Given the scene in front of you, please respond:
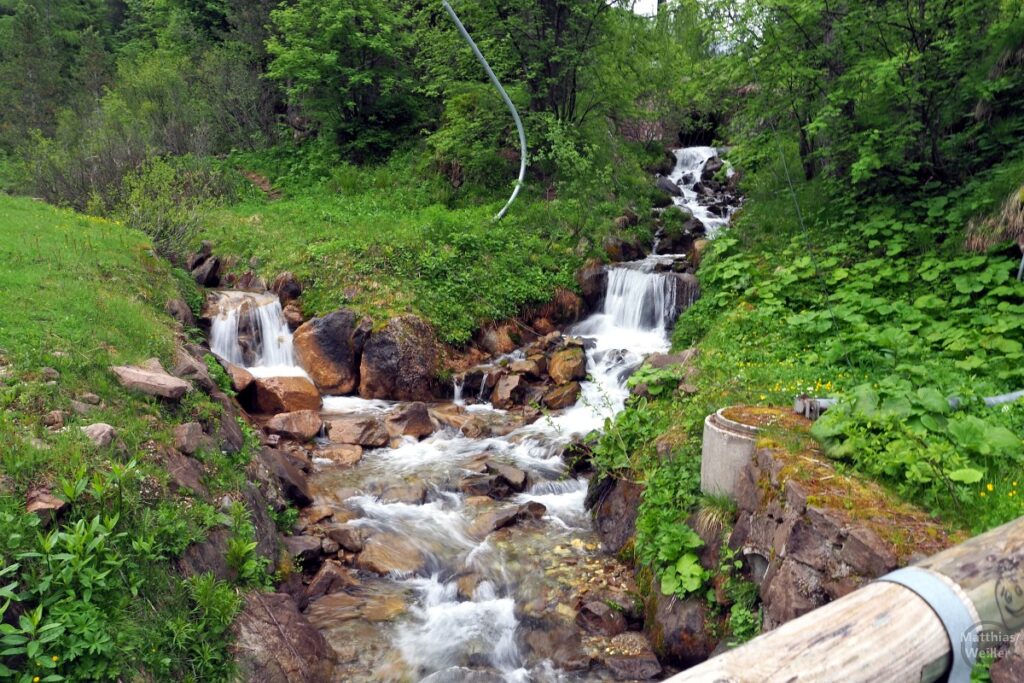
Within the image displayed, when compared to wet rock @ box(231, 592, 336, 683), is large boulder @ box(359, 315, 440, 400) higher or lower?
higher

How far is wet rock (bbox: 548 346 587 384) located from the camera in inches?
463

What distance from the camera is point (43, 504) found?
4.34m

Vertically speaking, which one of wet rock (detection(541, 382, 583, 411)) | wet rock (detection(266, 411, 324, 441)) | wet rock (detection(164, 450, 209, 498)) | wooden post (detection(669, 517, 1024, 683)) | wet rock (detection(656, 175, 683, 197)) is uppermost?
wet rock (detection(656, 175, 683, 197))

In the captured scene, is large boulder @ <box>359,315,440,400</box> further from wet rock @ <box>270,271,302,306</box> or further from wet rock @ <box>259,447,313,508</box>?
wet rock @ <box>259,447,313,508</box>

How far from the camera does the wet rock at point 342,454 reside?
9.22 metres

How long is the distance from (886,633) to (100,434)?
552 cm

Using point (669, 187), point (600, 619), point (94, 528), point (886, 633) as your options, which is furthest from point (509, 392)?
point (669, 187)

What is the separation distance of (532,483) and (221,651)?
15.2 feet

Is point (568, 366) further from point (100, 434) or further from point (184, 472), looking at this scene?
point (100, 434)

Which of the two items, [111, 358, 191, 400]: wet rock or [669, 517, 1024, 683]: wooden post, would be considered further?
[111, 358, 191, 400]: wet rock

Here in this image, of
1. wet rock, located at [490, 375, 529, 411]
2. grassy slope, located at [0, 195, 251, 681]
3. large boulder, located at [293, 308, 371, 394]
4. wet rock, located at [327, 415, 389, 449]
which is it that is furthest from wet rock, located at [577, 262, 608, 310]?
grassy slope, located at [0, 195, 251, 681]

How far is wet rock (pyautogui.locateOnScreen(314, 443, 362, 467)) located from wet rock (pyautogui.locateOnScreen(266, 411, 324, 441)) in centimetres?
39

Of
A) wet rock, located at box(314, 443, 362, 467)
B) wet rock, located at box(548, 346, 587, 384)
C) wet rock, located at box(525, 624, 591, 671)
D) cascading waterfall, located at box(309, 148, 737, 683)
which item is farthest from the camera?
wet rock, located at box(548, 346, 587, 384)

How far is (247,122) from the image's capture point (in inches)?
992
